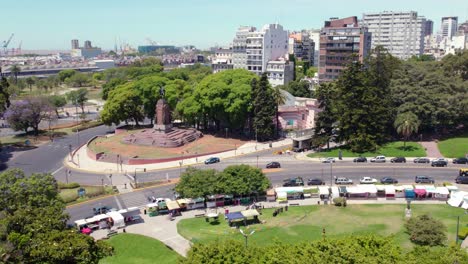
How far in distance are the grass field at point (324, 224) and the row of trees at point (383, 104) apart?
24026 millimetres

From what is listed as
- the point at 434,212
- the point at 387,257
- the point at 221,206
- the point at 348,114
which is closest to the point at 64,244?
the point at 387,257

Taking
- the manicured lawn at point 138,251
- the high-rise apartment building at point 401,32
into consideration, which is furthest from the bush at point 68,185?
the high-rise apartment building at point 401,32

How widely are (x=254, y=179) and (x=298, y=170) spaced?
15560 millimetres

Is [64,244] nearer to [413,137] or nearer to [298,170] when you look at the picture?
[298,170]

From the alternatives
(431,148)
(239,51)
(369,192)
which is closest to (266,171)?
(369,192)

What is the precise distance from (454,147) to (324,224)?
3905 centimetres

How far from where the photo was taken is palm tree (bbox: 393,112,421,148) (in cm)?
7300

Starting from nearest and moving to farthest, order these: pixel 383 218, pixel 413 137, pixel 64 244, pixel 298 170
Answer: pixel 64 244 → pixel 383 218 → pixel 298 170 → pixel 413 137

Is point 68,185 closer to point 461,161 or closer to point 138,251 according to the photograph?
point 138,251

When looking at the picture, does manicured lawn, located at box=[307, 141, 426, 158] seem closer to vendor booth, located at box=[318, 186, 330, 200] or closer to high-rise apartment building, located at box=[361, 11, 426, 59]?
vendor booth, located at box=[318, 186, 330, 200]

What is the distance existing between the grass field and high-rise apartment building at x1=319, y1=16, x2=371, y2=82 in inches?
2983

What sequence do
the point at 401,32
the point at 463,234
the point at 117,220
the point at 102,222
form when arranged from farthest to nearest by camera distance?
the point at 401,32, the point at 102,222, the point at 117,220, the point at 463,234

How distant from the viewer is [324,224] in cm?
4622

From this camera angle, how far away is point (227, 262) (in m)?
27.6
